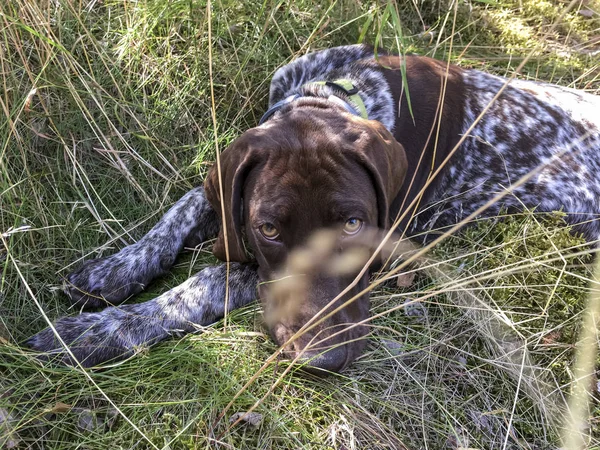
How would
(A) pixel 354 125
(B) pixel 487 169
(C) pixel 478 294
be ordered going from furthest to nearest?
(B) pixel 487 169 → (C) pixel 478 294 → (A) pixel 354 125

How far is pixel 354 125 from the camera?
2971mm

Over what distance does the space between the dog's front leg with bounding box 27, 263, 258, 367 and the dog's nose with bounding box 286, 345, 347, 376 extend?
2.38ft

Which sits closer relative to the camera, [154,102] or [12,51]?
[12,51]

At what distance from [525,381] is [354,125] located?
63.5 inches

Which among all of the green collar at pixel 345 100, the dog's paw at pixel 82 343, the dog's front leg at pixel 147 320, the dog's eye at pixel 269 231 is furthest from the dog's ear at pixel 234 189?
the dog's paw at pixel 82 343

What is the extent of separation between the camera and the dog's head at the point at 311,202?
2717 millimetres

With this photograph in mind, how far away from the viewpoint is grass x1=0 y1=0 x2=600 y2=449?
2.76 meters

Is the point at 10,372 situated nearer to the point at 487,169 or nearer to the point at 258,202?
the point at 258,202

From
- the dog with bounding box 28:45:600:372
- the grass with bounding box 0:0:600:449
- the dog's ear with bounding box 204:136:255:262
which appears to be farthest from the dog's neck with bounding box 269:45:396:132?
the dog's ear with bounding box 204:136:255:262

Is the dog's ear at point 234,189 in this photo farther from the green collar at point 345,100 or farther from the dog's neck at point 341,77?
the dog's neck at point 341,77

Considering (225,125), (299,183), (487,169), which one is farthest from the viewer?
(225,125)

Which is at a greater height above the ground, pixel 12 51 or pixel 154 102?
pixel 12 51

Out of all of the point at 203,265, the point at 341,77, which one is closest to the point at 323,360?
the point at 203,265

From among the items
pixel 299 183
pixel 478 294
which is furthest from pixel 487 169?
pixel 299 183
